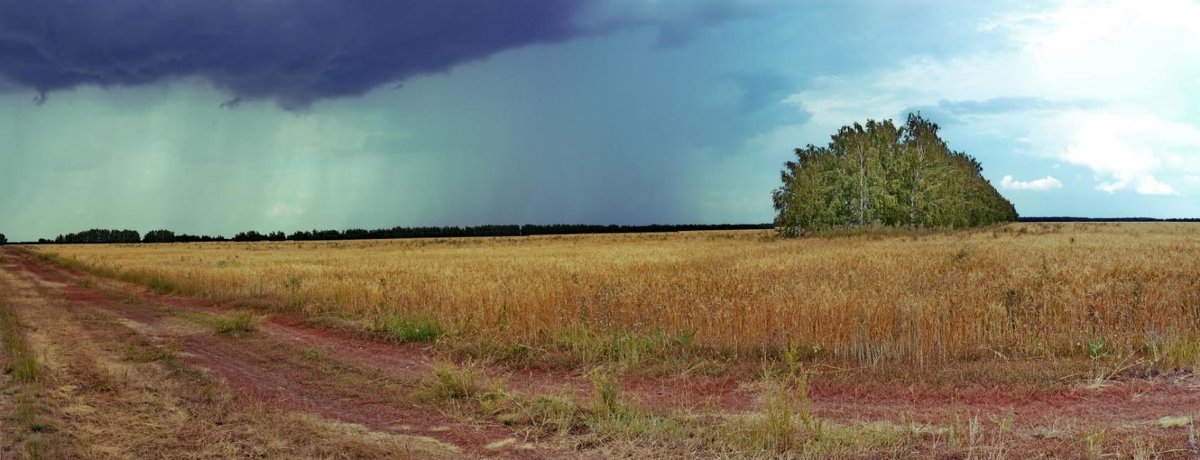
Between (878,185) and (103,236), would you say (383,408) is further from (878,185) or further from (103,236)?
(103,236)

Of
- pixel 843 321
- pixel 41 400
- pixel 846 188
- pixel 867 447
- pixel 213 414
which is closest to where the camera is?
pixel 867 447

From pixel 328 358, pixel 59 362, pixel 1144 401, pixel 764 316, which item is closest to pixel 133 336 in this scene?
pixel 59 362

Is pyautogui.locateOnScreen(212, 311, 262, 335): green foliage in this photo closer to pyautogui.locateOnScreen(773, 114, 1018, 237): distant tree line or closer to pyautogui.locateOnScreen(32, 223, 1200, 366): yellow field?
pyautogui.locateOnScreen(32, 223, 1200, 366): yellow field

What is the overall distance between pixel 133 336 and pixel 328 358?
568 centimetres

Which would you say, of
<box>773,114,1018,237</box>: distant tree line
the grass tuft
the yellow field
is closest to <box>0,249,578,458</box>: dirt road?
the grass tuft

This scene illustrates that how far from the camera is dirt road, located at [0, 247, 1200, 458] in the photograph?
6730 millimetres

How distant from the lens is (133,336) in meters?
14.6

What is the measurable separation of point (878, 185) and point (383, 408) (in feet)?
232

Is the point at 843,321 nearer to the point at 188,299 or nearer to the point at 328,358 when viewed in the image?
the point at 328,358

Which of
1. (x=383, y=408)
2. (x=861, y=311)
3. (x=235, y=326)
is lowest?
(x=383, y=408)

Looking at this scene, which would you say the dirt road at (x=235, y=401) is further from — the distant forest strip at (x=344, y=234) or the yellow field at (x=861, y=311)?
the distant forest strip at (x=344, y=234)

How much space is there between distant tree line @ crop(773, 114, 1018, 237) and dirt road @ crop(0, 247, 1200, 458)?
66.9 metres

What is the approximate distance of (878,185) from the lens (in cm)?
7188

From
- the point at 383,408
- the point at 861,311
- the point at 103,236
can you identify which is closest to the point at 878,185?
the point at 861,311
